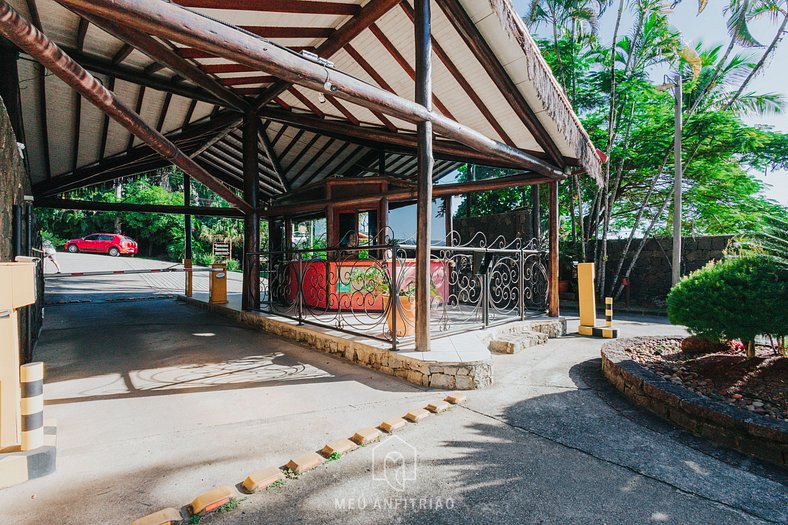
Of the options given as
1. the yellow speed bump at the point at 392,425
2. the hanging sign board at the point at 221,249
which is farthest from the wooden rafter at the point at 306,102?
the hanging sign board at the point at 221,249

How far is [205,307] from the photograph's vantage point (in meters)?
8.75

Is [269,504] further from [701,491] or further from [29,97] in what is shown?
[29,97]

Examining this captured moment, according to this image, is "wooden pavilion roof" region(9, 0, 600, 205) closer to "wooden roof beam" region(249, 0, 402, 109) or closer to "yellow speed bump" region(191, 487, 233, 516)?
"wooden roof beam" region(249, 0, 402, 109)

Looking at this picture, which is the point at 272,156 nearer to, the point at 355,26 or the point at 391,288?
the point at 355,26

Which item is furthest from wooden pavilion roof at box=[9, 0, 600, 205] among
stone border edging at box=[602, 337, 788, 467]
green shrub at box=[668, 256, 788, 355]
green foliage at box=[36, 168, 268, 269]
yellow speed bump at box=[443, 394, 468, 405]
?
green foliage at box=[36, 168, 268, 269]

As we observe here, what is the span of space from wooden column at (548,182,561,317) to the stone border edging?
2837mm

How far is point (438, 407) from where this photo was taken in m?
3.02

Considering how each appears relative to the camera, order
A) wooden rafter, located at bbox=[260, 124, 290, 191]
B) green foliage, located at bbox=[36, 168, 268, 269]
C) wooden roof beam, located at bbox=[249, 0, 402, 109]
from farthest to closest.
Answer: green foliage, located at bbox=[36, 168, 268, 269] → wooden rafter, located at bbox=[260, 124, 290, 191] → wooden roof beam, located at bbox=[249, 0, 402, 109]

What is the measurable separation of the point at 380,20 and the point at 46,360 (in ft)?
18.9

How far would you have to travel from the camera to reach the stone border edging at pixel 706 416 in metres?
2.32

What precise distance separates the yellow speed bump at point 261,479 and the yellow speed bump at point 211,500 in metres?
0.09

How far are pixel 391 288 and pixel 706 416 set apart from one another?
8.92ft

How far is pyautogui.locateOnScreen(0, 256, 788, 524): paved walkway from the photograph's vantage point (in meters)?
1.79

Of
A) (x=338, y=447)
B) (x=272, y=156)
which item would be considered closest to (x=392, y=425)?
(x=338, y=447)
